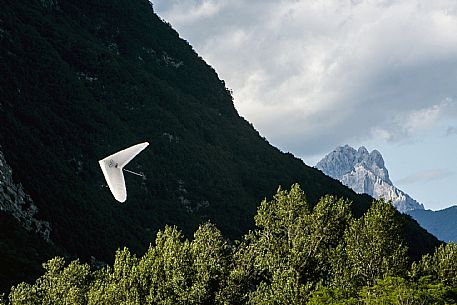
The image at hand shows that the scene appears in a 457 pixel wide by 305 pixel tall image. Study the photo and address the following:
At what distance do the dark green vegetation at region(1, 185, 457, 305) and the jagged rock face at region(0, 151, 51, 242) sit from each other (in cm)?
6762

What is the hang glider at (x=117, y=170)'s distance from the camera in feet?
123

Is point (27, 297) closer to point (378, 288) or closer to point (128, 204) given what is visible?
point (378, 288)

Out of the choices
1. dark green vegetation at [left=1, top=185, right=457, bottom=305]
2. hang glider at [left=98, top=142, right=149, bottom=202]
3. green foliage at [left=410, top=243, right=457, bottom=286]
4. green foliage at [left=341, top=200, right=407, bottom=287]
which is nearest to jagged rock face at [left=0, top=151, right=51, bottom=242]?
dark green vegetation at [left=1, top=185, right=457, bottom=305]

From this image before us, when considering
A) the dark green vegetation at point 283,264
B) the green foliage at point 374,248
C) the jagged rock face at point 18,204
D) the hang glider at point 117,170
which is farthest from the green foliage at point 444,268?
the jagged rock face at point 18,204

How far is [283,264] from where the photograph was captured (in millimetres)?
66062

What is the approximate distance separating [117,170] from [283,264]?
32.5 m

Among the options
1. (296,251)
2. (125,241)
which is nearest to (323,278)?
(296,251)

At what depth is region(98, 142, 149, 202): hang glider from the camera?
37469mm

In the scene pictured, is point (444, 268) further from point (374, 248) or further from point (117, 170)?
point (117, 170)

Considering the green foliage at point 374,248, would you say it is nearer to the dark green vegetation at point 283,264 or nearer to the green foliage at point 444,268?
the dark green vegetation at point 283,264

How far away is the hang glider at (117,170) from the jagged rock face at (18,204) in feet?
338

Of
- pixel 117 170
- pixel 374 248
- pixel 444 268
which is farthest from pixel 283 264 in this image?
pixel 117 170

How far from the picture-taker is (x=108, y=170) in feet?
126

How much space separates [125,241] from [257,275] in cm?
10528
